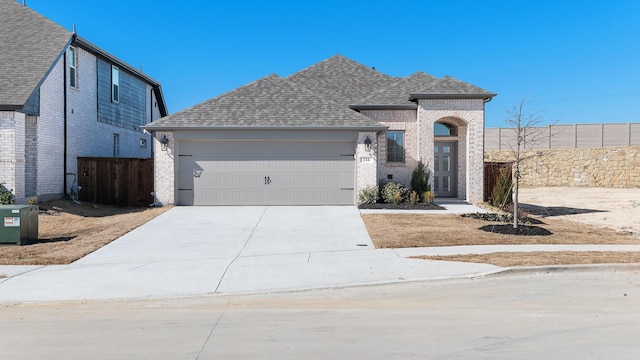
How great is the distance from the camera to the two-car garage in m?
18.8

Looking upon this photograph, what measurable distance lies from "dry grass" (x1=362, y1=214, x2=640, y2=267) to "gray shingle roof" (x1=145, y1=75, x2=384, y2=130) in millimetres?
4503

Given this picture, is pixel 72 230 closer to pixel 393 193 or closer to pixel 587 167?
pixel 393 193

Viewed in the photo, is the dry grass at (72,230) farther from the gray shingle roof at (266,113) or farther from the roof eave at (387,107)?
the roof eave at (387,107)

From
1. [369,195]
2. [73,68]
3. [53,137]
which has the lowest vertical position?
[369,195]

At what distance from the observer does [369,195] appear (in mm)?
18609

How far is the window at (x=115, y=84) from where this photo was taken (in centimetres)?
2403

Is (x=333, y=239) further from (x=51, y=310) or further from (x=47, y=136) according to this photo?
(x=47, y=136)

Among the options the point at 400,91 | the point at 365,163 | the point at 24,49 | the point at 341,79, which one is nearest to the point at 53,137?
the point at 24,49

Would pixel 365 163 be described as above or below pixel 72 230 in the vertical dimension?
above

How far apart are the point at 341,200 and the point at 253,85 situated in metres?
6.53

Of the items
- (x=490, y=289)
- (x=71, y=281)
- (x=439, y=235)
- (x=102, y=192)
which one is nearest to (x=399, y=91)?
(x=439, y=235)

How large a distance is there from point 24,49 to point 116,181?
6.08 meters

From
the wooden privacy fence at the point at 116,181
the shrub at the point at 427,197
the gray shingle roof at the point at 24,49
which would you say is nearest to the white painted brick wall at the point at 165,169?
the wooden privacy fence at the point at 116,181

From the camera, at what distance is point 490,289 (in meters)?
7.57
